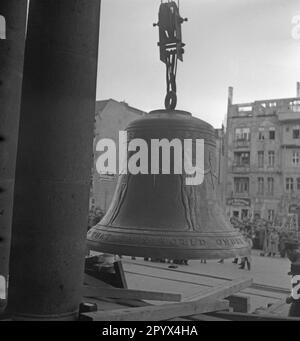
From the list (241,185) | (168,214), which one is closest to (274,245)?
(168,214)

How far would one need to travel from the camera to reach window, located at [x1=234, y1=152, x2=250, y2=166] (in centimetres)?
3759

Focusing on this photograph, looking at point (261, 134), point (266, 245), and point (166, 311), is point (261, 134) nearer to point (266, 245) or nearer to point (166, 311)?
point (266, 245)

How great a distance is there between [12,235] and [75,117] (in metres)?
0.86

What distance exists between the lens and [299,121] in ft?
115

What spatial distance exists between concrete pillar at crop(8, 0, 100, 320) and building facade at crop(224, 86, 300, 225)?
107ft

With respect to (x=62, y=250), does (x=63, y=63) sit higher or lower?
higher

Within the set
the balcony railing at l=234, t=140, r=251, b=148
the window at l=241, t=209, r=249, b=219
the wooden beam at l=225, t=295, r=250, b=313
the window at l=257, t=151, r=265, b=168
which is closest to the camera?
the wooden beam at l=225, t=295, r=250, b=313

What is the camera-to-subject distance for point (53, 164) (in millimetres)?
2924

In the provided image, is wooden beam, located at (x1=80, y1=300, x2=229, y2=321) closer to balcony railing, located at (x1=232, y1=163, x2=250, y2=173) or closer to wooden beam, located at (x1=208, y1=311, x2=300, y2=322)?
wooden beam, located at (x1=208, y1=311, x2=300, y2=322)

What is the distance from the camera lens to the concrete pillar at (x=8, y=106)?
2.90 meters

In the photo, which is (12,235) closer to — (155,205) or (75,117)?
(75,117)

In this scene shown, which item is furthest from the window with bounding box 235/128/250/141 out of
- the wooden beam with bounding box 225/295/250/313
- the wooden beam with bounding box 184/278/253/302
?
the wooden beam with bounding box 184/278/253/302
